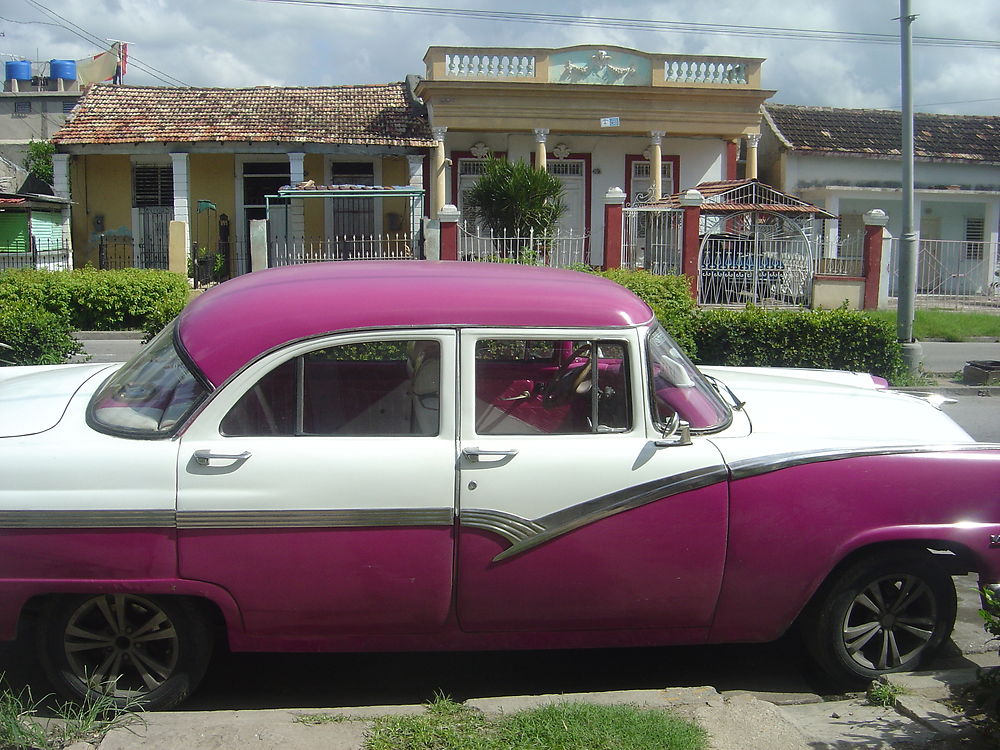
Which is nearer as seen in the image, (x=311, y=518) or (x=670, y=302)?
(x=311, y=518)

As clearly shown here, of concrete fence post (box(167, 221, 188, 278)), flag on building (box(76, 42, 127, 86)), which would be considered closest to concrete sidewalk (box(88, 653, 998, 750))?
concrete fence post (box(167, 221, 188, 278))

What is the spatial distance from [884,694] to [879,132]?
1089 inches

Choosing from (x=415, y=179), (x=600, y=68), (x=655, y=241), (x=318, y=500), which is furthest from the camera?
(x=600, y=68)

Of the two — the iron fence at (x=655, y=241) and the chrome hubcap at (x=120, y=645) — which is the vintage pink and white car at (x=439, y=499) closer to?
the chrome hubcap at (x=120, y=645)

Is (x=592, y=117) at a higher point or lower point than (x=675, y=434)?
higher

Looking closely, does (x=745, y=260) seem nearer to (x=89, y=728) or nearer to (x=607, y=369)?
(x=607, y=369)

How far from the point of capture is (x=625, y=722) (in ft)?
11.7

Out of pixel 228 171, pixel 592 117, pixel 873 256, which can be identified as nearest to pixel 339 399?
pixel 873 256

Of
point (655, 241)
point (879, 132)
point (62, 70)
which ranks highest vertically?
point (62, 70)

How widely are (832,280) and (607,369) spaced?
16488 millimetres

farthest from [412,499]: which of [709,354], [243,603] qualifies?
[709,354]

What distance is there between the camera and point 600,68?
76.6 ft

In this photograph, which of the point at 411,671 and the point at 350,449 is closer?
the point at 350,449

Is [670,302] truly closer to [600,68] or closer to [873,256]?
[873,256]
